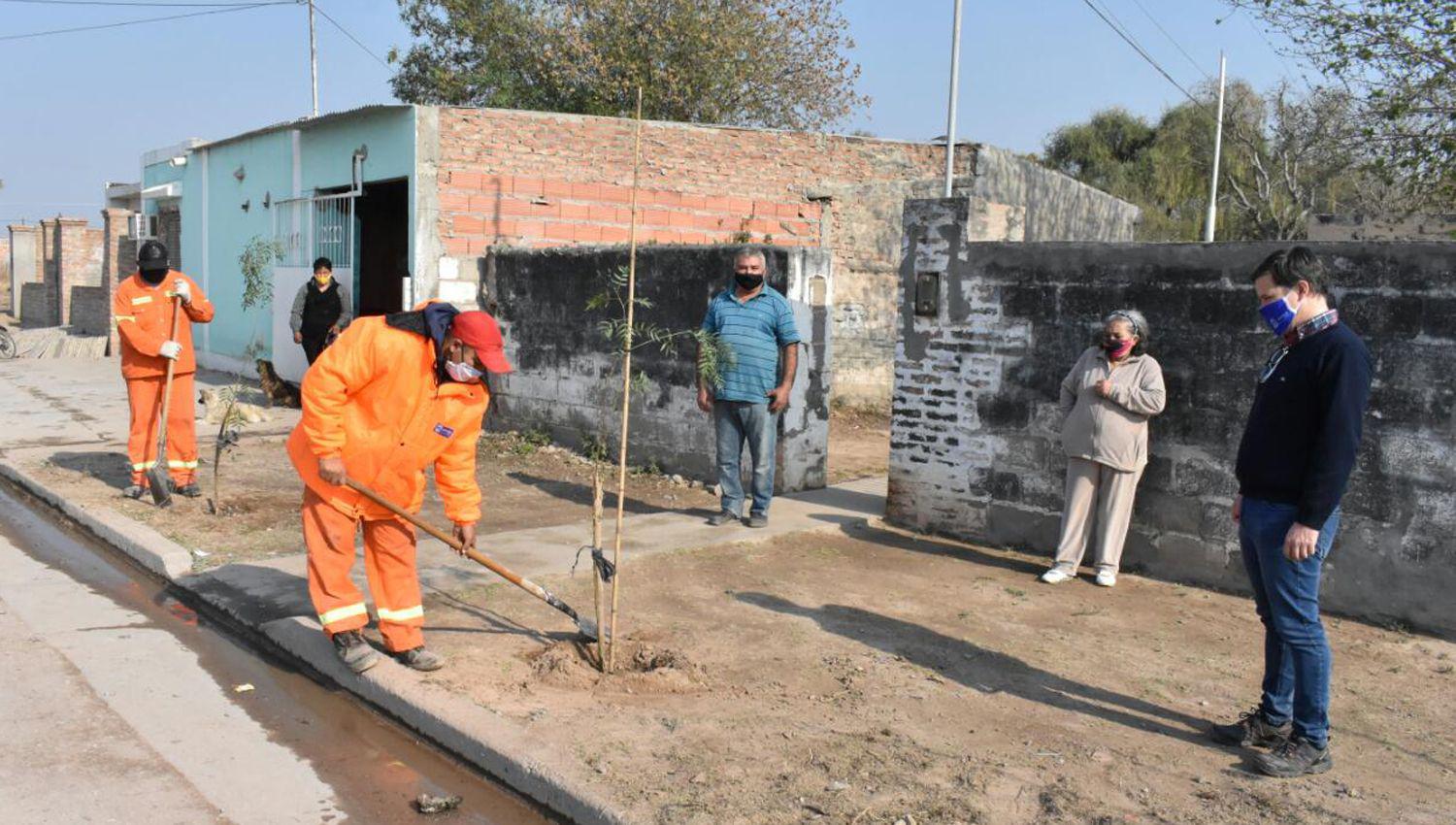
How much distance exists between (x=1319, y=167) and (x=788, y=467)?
23.1 meters

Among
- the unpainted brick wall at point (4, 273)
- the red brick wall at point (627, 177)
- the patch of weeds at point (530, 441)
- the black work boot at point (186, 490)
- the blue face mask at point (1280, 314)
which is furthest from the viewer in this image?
the unpainted brick wall at point (4, 273)

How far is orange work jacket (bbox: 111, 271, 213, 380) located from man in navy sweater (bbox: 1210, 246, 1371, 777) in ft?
23.0

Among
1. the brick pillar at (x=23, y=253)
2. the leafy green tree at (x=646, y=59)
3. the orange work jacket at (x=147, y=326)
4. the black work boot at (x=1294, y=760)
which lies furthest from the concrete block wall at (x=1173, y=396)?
the brick pillar at (x=23, y=253)

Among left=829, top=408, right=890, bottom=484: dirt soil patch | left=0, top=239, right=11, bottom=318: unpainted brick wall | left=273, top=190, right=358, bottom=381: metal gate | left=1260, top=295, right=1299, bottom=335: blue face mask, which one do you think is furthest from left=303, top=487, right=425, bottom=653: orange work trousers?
left=0, top=239, right=11, bottom=318: unpainted brick wall

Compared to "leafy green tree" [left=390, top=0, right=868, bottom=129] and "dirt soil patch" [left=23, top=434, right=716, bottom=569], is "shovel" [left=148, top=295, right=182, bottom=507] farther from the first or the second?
"leafy green tree" [left=390, top=0, right=868, bottom=129]

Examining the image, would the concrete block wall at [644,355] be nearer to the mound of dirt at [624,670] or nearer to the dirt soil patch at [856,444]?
the dirt soil patch at [856,444]

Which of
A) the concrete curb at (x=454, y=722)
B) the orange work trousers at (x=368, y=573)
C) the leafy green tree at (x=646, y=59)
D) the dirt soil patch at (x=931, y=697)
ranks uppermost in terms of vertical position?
the leafy green tree at (x=646, y=59)

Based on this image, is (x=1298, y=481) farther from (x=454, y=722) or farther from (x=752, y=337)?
(x=752, y=337)

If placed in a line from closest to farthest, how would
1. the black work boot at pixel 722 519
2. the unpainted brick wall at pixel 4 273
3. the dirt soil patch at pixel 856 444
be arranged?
1. the black work boot at pixel 722 519
2. the dirt soil patch at pixel 856 444
3. the unpainted brick wall at pixel 4 273

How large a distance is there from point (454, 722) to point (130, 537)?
12.4ft

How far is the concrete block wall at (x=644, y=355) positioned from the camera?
8844 mm

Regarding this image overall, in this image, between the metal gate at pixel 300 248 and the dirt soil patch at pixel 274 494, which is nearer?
the dirt soil patch at pixel 274 494

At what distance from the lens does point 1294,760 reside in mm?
4066

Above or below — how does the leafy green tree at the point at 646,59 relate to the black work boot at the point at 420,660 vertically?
above
